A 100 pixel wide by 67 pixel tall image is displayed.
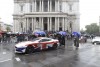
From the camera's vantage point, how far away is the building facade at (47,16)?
87.1 metres

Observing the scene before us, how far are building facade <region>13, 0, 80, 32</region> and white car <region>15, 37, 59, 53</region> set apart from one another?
2355 inches

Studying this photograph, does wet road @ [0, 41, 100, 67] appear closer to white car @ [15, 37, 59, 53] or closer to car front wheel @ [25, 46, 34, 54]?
white car @ [15, 37, 59, 53]

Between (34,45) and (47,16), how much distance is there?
208 feet

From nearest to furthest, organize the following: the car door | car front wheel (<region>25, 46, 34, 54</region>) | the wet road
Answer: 1. the wet road
2. car front wheel (<region>25, 46, 34, 54</region>)
3. the car door

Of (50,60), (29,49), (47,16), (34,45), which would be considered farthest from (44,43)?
(47,16)

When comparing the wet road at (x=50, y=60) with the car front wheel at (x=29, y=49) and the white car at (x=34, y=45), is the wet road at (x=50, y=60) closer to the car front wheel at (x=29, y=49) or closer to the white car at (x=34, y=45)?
the white car at (x=34, y=45)

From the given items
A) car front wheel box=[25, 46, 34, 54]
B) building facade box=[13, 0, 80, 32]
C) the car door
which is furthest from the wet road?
building facade box=[13, 0, 80, 32]

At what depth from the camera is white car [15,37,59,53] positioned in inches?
861

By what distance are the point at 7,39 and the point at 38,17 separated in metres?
46.6

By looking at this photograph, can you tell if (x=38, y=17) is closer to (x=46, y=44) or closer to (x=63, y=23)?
(x=63, y=23)

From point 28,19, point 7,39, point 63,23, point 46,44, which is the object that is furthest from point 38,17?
point 46,44

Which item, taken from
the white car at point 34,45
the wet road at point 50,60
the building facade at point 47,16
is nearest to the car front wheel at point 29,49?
the white car at point 34,45

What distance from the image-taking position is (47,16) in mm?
86312

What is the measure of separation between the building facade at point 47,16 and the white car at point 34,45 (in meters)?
59.8
